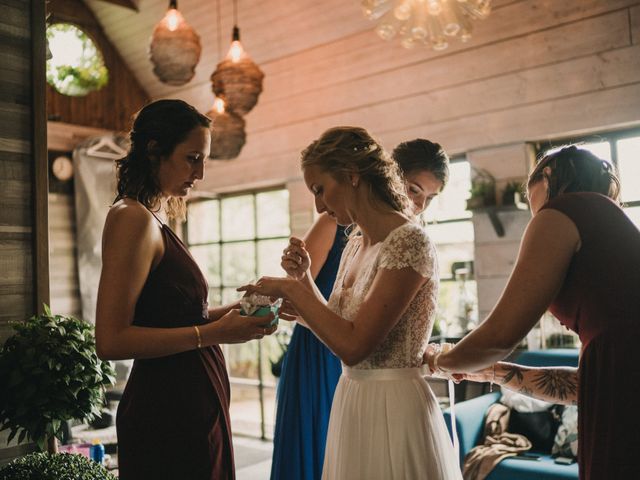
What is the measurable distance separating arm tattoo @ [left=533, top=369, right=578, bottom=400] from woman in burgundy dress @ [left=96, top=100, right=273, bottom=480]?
68 cm

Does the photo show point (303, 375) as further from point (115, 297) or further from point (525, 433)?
point (525, 433)

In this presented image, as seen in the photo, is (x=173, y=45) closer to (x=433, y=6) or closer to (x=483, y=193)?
(x=433, y=6)

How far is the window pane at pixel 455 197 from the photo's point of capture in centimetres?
511

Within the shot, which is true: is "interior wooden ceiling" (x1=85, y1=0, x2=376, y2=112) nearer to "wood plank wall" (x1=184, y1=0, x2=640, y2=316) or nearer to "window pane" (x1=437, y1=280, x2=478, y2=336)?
"wood plank wall" (x1=184, y1=0, x2=640, y2=316)

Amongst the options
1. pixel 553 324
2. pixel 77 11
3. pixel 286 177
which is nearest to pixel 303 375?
pixel 553 324

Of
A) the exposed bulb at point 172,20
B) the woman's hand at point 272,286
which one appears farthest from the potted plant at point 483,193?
the woman's hand at point 272,286

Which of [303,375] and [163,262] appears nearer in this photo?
[163,262]

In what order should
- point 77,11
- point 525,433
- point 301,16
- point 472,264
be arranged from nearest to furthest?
point 525,433 → point 472,264 → point 301,16 → point 77,11

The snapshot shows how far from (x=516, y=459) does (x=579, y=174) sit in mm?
2614

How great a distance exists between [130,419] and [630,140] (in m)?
3.97

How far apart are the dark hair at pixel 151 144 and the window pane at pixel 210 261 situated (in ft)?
18.4

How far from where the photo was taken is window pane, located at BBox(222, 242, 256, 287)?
6930 millimetres

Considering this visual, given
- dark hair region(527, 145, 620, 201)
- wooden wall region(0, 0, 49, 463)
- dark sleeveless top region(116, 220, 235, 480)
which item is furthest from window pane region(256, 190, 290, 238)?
dark hair region(527, 145, 620, 201)

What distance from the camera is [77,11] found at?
6.91m
